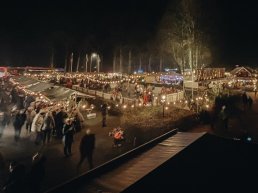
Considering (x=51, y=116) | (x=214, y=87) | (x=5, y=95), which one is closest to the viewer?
(x=51, y=116)

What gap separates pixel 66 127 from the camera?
14.1m

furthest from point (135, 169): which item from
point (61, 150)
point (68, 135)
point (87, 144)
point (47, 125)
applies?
point (47, 125)

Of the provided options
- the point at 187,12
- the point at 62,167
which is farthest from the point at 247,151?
the point at 187,12

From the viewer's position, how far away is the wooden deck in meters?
7.71

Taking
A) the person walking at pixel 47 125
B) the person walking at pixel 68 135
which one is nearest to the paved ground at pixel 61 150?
the person walking at pixel 68 135

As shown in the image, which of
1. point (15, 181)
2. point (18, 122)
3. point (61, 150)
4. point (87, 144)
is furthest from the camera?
point (18, 122)

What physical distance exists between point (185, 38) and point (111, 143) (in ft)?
111

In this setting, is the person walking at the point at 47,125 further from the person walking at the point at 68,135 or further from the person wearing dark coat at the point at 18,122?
the person walking at the point at 68,135

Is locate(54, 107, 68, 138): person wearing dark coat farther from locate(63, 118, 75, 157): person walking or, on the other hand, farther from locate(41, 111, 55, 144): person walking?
locate(63, 118, 75, 157): person walking

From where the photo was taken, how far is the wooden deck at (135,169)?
7.71 metres

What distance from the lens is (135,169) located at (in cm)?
870

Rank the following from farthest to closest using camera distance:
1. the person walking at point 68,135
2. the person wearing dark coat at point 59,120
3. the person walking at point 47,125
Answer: the person wearing dark coat at point 59,120 < the person walking at point 47,125 < the person walking at point 68,135

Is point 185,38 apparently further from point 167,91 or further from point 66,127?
point 66,127

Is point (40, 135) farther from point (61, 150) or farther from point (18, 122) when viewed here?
point (61, 150)
